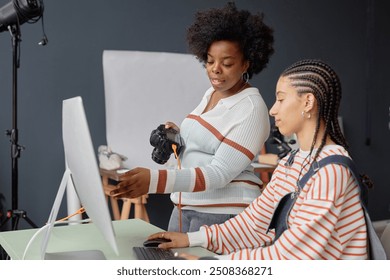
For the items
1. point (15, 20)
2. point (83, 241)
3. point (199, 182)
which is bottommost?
point (83, 241)

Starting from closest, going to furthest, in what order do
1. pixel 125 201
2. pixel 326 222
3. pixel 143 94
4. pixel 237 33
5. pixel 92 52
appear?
pixel 326 222
pixel 237 33
pixel 125 201
pixel 143 94
pixel 92 52

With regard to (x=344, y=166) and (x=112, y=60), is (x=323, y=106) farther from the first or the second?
(x=112, y=60)

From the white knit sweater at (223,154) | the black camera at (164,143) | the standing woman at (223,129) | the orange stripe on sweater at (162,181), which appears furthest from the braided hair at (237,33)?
the orange stripe on sweater at (162,181)

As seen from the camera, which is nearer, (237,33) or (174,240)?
(174,240)

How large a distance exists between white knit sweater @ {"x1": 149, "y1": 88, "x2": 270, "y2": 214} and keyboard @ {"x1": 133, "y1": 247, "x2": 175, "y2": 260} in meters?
0.19

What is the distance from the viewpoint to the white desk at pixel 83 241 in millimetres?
1098

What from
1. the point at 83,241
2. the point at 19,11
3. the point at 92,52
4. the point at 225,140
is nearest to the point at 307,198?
the point at 225,140

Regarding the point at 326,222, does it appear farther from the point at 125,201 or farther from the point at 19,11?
the point at 125,201

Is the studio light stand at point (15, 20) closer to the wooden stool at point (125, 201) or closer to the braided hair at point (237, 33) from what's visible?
the wooden stool at point (125, 201)

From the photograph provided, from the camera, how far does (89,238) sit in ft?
3.99

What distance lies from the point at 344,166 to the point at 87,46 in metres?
2.35

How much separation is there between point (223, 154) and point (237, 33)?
35 cm

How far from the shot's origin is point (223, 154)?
129 cm

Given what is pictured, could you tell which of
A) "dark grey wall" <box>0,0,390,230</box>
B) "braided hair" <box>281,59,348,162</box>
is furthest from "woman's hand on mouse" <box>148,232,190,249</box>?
"dark grey wall" <box>0,0,390,230</box>
